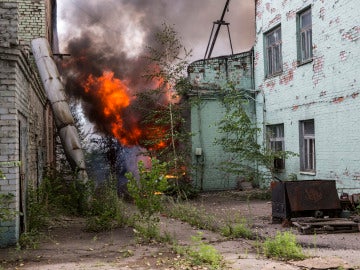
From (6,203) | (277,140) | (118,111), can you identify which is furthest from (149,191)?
(118,111)

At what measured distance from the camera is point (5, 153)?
24.0 feet

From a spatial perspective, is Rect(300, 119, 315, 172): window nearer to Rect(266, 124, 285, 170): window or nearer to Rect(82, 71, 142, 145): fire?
Rect(266, 124, 285, 170): window

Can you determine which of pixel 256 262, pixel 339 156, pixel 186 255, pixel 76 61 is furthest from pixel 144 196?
pixel 76 61

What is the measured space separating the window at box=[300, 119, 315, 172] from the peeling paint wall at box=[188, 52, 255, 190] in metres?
3.76

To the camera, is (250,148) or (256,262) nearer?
(256,262)

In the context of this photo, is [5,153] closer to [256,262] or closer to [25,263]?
[25,263]

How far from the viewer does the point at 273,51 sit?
1602 centimetres

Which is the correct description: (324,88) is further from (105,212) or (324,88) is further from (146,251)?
(146,251)

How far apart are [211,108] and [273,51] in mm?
3117

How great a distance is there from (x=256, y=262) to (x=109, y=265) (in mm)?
1901

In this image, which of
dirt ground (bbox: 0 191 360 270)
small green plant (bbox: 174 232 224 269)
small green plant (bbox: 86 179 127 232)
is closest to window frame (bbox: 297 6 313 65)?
dirt ground (bbox: 0 191 360 270)

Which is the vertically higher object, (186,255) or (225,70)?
(225,70)

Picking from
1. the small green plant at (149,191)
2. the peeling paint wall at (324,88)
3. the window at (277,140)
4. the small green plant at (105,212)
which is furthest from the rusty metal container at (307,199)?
the window at (277,140)

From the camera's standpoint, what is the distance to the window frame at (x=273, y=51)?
50.8 feet
